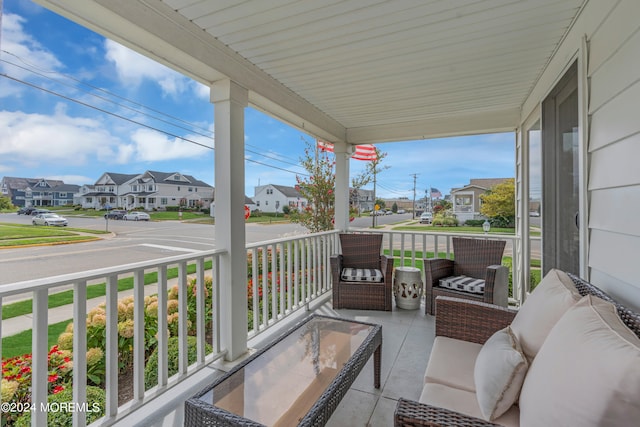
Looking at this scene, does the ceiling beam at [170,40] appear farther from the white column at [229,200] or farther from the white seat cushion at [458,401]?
the white seat cushion at [458,401]

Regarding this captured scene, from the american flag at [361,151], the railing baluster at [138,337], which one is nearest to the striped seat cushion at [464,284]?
the american flag at [361,151]

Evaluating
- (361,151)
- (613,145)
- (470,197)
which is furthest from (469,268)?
(361,151)

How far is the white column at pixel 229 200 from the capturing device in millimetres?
2479

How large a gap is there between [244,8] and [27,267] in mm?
1919

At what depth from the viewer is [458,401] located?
4.14 feet

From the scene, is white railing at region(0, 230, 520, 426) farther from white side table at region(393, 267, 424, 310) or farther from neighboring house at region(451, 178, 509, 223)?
neighboring house at region(451, 178, 509, 223)

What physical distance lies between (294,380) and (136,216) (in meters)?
1.41

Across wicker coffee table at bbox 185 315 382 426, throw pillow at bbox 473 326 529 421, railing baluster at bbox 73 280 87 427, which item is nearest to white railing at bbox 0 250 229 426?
railing baluster at bbox 73 280 87 427

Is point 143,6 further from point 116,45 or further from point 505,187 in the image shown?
point 505,187

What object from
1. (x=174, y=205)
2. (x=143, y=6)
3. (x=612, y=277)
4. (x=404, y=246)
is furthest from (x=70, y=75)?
(x=404, y=246)

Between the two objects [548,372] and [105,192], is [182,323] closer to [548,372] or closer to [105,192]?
[105,192]

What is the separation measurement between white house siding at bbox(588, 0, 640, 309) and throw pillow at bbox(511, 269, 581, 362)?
0.27m

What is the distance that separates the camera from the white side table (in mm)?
3732

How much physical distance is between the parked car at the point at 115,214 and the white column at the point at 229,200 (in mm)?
761
